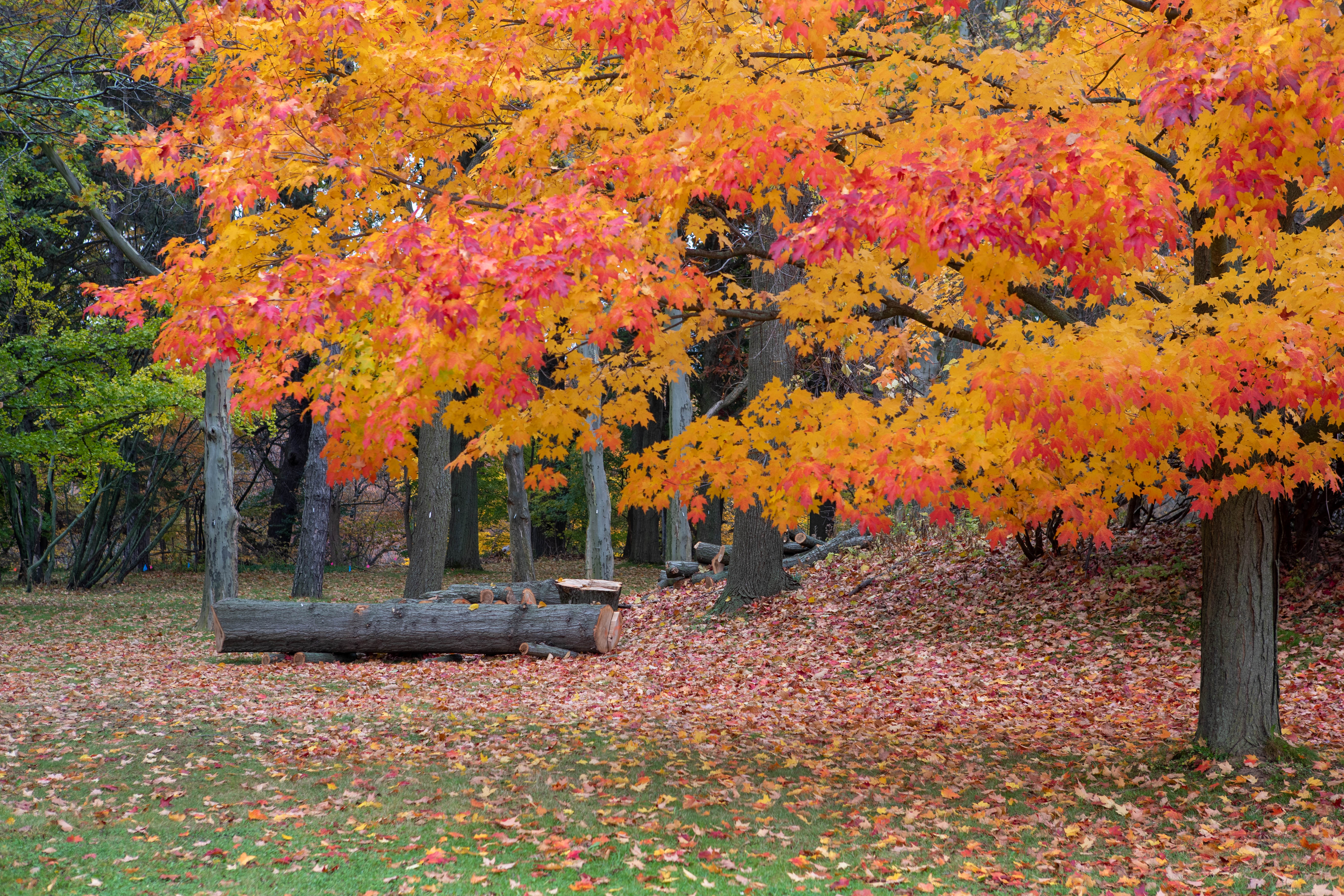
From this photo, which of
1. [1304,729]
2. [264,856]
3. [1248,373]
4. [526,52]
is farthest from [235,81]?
[1304,729]

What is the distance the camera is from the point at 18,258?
1836cm

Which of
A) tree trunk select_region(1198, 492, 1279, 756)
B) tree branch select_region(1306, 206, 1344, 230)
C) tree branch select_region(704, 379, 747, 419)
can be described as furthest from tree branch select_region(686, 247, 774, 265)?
tree branch select_region(704, 379, 747, 419)

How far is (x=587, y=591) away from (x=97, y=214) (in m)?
8.92

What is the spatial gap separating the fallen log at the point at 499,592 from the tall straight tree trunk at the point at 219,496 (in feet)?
10.3

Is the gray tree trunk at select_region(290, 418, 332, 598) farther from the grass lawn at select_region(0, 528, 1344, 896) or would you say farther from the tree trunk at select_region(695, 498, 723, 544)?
the tree trunk at select_region(695, 498, 723, 544)

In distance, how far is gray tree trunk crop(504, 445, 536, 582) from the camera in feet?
55.5

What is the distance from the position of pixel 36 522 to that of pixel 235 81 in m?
18.8

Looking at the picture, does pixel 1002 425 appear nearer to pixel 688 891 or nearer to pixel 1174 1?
pixel 1174 1

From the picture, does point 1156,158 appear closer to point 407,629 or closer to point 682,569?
point 407,629

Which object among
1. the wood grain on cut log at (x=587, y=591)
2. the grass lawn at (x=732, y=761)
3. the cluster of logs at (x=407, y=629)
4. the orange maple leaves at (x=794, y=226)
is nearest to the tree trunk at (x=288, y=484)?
the grass lawn at (x=732, y=761)

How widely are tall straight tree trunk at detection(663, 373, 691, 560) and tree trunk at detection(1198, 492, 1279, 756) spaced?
1151 cm

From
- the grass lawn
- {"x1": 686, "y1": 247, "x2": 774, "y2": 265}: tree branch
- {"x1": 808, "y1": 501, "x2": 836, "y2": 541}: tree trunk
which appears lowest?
the grass lawn

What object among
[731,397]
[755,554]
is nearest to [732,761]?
[755,554]

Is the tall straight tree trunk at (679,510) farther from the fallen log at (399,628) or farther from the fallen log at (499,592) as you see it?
the fallen log at (399,628)
